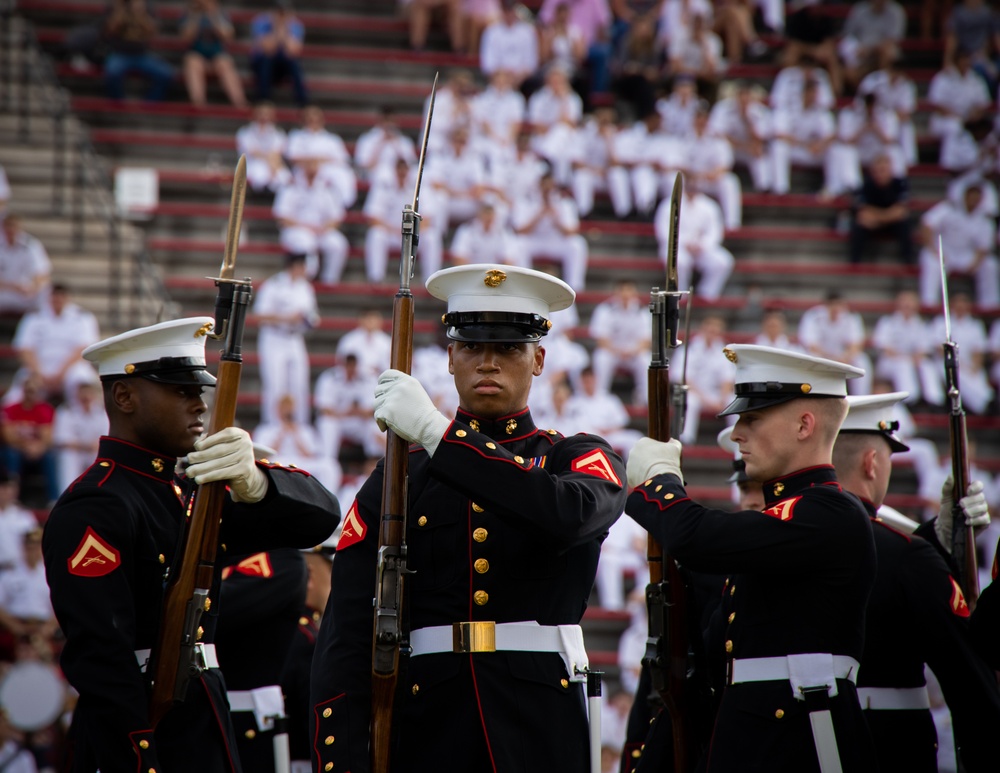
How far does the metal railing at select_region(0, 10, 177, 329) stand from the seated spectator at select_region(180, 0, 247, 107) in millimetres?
1530

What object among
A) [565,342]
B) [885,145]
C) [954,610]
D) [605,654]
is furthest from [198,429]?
[885,145]

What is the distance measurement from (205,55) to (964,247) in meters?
9.82

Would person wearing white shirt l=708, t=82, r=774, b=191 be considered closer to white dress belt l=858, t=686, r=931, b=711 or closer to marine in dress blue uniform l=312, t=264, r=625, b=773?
white dress belt l=858, t=686, r=931, b=711

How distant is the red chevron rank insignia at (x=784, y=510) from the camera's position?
12.2 ft

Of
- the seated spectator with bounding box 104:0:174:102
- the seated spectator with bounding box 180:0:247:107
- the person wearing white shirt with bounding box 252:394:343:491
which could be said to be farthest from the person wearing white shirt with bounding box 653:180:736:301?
the seated spectator with bounding box 104:0:174:102

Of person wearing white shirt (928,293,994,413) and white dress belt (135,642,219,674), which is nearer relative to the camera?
white dress belt (135,642,219,674)

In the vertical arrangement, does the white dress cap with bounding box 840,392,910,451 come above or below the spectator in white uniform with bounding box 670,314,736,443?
below

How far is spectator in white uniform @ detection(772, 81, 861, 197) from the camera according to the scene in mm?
16781

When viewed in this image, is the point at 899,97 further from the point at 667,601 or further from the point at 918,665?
the point at 667,601

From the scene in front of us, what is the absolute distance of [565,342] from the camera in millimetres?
13938

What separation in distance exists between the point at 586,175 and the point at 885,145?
160 inches

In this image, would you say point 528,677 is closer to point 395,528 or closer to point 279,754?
point 395,528

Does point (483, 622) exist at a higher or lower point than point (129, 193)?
lower

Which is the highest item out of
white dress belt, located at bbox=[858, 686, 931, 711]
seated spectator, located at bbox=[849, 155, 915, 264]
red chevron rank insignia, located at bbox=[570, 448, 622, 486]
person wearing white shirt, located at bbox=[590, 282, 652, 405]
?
seated spectator, located at bbox=[849, 155, 915, 264]
